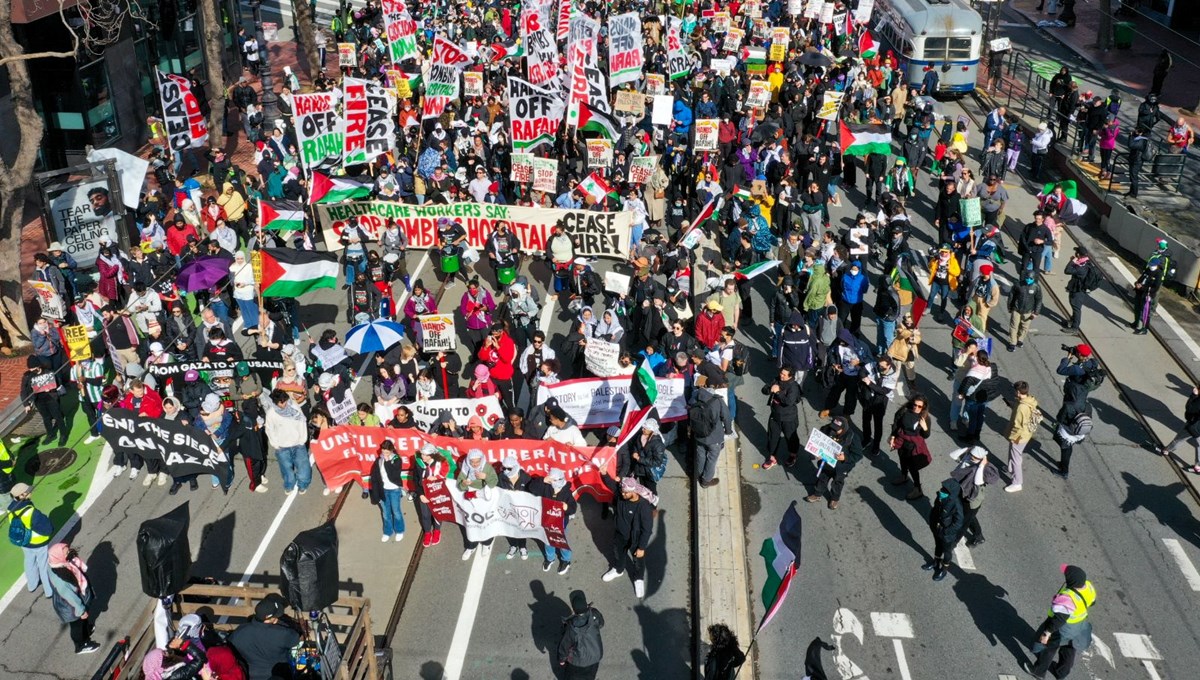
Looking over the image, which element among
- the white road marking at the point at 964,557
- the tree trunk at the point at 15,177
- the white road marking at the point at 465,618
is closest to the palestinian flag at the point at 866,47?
the white road marking at the point at 964,557

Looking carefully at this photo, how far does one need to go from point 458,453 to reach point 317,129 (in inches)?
372

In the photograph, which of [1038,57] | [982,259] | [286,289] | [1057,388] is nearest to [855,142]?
[982,259]

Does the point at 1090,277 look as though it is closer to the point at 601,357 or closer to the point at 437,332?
the point at 601,357

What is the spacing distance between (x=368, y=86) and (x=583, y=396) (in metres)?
9.26

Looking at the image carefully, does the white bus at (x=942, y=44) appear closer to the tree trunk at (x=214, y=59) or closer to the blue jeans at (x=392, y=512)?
the tree trunk at (x=214, y=59)

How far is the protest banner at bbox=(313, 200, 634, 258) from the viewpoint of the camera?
2016cm

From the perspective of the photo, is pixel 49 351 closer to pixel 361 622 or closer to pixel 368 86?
pixel 368 86

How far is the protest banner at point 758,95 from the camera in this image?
2708 centimetres

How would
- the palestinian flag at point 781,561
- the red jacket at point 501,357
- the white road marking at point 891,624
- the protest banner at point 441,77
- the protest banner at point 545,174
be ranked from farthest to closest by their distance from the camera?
1. the protest banner at point 441,77
2. the protest banner at point 545,174
3. the red jacket at point 501,357
4. the white road marking at point 891,624
5. the palestinian flag at point 781,561

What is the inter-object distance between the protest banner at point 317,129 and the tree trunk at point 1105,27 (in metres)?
30.9

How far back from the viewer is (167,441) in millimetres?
13719

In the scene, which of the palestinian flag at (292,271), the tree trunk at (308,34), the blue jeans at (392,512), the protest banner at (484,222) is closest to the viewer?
the blue jeans at (392,512)

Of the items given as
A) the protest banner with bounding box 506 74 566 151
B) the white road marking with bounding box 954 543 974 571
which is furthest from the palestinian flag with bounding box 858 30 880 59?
the white road marking with bounding box 954 543 974 571

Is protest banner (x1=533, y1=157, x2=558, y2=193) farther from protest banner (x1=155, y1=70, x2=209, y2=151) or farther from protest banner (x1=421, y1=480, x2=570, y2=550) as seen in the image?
protest banner (x1=421, y1=480, x2=570, y2=550)
